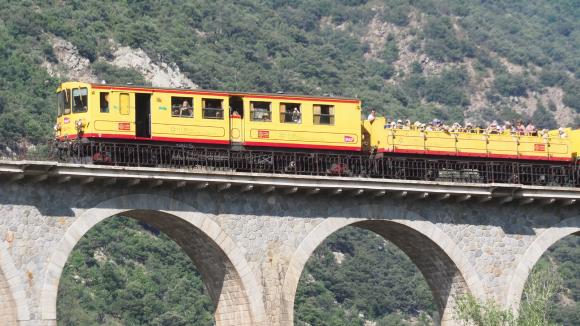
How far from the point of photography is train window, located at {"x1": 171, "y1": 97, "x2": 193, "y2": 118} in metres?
56.1

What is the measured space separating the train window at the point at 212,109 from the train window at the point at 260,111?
1.41m

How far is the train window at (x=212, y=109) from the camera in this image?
56625 mm

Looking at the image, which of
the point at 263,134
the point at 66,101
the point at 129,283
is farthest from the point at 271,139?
the point at 129,283

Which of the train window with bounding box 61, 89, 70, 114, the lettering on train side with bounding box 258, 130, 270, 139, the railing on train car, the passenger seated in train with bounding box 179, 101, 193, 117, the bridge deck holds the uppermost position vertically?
the train window with bounding box 61, 89, 70, 114

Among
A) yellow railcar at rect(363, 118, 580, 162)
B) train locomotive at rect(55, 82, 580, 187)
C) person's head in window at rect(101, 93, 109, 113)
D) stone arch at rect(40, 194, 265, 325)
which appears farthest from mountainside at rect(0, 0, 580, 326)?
person's head in window at rect(101, 93, 109, 113)

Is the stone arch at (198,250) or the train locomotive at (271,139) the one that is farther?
the train locomotive at (271,139)

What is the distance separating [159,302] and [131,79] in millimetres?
24213

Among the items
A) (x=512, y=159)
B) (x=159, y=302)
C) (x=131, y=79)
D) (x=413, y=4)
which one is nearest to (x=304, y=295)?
(x=159, y=302)

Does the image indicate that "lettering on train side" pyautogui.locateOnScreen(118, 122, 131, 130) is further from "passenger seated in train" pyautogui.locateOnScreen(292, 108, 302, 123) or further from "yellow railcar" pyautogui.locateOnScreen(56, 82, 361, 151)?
"passenger seated in train" pyautogui.locateOnScreen(292, 108, 302, 123)

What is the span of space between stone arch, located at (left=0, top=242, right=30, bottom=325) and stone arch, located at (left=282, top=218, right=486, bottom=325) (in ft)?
36.0

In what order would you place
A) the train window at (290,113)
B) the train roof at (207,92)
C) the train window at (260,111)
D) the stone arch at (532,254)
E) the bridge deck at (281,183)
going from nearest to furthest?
the bridge deck at (281,183), the train roof at (207,92), the train window at (260,111), the train window at (290,113), the stone arch at (532,254)

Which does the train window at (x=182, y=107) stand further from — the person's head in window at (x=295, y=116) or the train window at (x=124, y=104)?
the person's head in window at (x=295, y=116)

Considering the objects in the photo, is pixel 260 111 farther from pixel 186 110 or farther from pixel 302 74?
pixel 302 74

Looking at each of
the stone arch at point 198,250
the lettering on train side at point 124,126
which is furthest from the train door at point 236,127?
the lettering on train side at point 124,126
